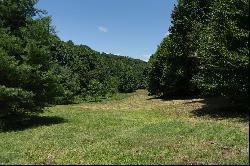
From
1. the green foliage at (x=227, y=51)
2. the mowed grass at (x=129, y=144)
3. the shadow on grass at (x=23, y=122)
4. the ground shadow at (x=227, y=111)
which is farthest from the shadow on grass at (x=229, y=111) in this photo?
the shadow on grass at (x=23, y=122)

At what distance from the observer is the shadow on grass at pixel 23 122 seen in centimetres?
2983

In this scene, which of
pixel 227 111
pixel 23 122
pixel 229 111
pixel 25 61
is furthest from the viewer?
pixel 23 122

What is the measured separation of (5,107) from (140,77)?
2249 inches

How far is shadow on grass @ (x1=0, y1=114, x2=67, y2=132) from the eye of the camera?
29.8 meters

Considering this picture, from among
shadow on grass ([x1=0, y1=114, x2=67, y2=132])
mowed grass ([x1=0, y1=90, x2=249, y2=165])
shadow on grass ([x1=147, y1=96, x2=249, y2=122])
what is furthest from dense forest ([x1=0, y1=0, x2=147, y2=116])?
shadow on grass ([x1=147, y1=96, x2=249, y2=122])

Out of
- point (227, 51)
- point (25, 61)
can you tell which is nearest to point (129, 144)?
point (227, 51)

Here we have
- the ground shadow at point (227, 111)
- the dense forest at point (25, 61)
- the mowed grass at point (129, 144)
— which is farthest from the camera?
the dense forest at point (25, 61)

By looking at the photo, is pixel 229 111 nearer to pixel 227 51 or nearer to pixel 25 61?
pixel 227 51

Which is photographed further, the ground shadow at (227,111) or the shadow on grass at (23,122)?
the shadow on grass at (23,122)

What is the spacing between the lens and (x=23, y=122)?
32.1 meters

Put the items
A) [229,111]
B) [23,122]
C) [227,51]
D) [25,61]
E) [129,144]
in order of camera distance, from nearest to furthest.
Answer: [129,144] < [227,51] < [25,61] < [229,111] < [23,122]

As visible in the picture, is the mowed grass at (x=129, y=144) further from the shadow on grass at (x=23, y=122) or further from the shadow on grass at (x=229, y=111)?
the shadow on grass at (x=23, y=122)

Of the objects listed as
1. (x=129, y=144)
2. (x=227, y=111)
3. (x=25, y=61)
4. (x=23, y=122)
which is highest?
(x=25, y=61)

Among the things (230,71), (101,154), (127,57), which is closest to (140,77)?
(127,57)
